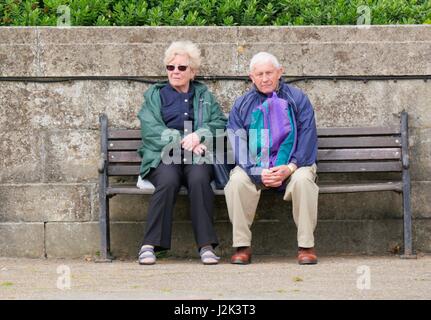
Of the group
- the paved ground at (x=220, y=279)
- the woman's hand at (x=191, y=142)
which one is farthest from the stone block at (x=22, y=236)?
the woman's hand at (x=191, y=142)

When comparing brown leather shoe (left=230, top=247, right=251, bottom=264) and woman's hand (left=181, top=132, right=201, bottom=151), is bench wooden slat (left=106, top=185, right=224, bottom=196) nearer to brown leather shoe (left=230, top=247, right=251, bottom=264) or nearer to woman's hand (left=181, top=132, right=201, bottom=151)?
woman's hand (left=181, top=132, right=201, bottom=151)

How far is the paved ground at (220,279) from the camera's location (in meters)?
6.43

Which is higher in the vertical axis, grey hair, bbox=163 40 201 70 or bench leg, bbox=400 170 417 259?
grey hair, bbox=163 40 201 70

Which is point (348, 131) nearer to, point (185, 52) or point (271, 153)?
point (271, 153)

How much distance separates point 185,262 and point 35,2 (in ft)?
8.41

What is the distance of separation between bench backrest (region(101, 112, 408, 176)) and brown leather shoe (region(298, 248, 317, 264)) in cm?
72

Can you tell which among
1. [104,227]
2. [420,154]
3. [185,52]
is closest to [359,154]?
[420,154]

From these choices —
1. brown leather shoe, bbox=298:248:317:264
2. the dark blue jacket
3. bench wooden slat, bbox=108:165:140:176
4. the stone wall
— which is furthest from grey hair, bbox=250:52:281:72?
brown leather shoe, bbox=298:248:317:264

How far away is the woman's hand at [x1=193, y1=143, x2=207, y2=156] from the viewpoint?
8.02 metres

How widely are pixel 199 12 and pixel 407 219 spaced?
2385mm

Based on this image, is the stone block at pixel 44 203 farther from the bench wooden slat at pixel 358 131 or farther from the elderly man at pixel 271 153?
the bench wooden slat at pixel 358 131

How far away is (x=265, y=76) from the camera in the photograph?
317 inches

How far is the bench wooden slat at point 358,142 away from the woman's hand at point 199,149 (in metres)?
0.89

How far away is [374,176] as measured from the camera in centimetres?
857
